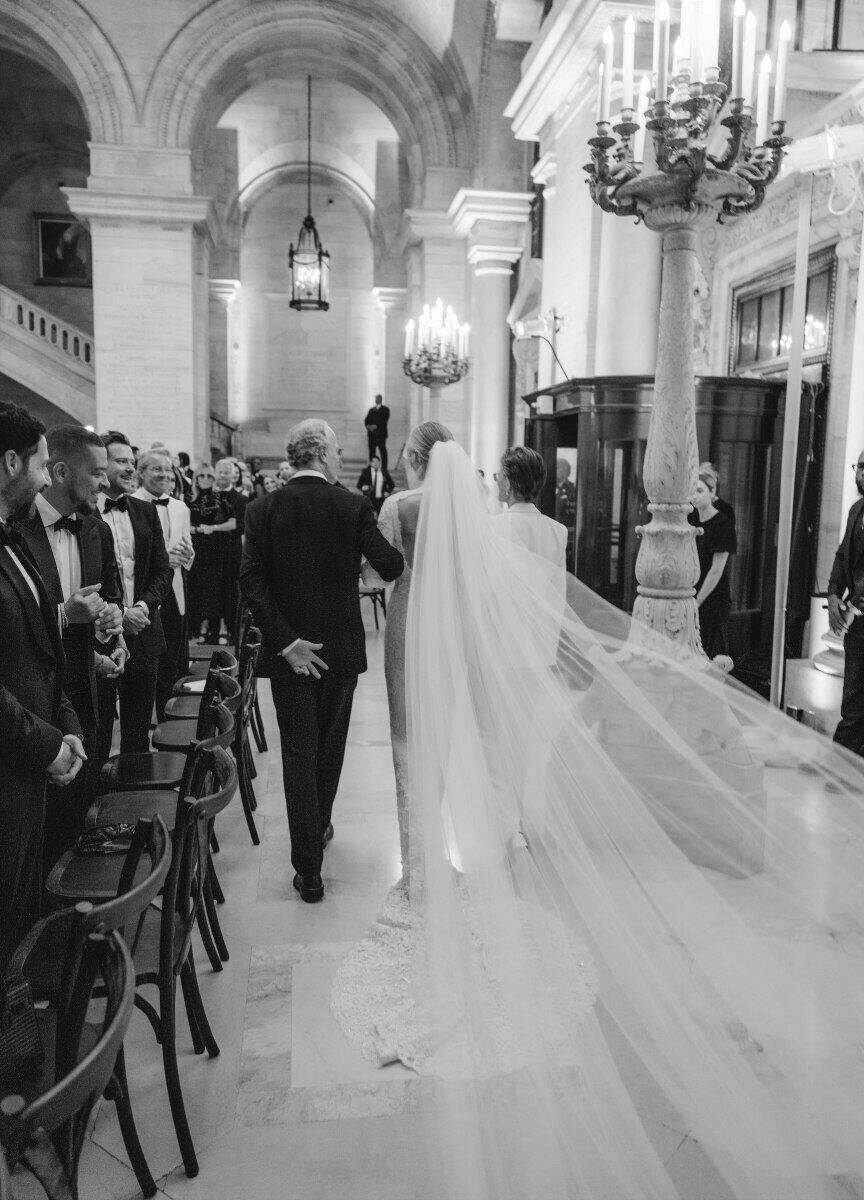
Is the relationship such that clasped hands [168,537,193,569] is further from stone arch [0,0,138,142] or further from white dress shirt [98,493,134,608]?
stone arch [0,0,138,142]

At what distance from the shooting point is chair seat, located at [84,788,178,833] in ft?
9.45

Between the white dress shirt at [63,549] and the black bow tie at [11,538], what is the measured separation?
2.53ft

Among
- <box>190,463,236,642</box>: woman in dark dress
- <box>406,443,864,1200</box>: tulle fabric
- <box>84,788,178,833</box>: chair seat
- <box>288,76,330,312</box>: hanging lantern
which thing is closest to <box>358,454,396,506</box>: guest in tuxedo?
<box>288,76,330,312</box>: hanging lantern

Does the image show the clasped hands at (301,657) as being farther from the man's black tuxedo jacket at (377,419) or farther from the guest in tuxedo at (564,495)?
the man's black tuxedo jacket at (377,419)

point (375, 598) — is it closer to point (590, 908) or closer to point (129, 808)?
point (129, 808)

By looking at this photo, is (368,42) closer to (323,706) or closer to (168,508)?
(168,508)

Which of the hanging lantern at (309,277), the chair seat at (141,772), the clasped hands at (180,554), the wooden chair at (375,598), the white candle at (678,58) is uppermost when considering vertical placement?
the hanging lantern at (309,277)

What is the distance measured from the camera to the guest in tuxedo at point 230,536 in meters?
7.80

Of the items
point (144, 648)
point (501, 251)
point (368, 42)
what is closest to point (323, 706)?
point (144, 648)

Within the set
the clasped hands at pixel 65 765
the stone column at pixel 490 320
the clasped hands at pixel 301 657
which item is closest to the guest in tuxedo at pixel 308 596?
the clasped hands at pixel 301 657

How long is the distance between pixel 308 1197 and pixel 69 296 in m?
18.5

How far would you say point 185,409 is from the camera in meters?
12.4

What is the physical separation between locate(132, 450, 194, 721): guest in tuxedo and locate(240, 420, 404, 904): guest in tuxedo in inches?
69.9

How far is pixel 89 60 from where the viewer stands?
11969 mm
